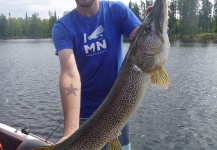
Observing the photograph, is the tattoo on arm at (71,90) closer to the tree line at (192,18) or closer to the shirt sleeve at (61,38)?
the shirt sleeve at (61,38)

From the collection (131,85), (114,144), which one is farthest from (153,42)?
(114,144)

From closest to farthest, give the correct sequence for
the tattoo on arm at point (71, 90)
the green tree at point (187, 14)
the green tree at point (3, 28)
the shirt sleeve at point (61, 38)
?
the tattoo on arm at point (71, 90), the shirt sleeve at point (61, 38), the green tree at point (187, 14), the green tree at point (3, 28)

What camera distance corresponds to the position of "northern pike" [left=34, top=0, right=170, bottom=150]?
2.43 m

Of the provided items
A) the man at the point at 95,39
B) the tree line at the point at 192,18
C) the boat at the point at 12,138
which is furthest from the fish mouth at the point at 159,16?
the tree line at the point at 192,18

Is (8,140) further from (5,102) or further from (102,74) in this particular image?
(5,102)

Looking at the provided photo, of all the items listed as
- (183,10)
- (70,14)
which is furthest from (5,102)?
(183,10)

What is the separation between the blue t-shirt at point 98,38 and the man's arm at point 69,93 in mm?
303

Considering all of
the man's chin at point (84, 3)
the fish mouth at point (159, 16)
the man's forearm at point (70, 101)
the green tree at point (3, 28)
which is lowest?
the man's forearm at point (70, 101)

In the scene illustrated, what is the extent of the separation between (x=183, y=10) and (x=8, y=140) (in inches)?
3688

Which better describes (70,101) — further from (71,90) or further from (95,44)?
(95,44)

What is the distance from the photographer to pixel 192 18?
92.4 meters

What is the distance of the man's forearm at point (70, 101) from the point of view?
8.69 ft

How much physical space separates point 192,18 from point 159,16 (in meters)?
95.6

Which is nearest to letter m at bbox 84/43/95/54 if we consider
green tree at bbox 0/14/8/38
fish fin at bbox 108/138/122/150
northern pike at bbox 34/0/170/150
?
northern pike at bbox 34/0/170/150
